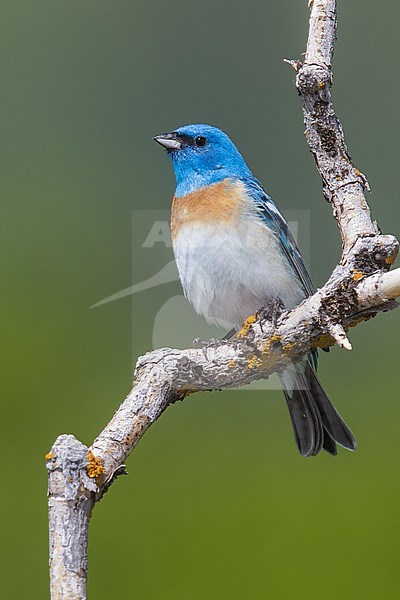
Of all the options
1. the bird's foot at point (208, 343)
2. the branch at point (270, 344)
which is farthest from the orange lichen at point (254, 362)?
the bird's foot at point (208, 343)

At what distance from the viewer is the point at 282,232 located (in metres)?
4.26

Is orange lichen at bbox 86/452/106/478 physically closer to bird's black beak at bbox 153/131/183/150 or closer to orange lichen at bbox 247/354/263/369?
orange lichen at bbox 247/354/263/369

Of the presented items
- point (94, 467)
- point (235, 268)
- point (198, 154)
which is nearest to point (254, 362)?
point (94, 467)

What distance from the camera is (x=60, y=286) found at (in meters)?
6.19

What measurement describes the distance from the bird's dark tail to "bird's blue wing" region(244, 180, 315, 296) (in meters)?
0.33

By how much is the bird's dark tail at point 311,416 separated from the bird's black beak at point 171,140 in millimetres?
1022

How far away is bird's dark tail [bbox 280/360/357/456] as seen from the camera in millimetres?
3961

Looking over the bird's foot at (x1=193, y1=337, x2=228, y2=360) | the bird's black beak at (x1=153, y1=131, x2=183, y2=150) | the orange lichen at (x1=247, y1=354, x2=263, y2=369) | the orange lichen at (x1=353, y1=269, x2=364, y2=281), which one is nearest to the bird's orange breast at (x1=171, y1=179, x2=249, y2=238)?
the bird's black beak at (x1=153, y1=131, x2=183, y2=150)

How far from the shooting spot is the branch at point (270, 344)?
8.68 feet

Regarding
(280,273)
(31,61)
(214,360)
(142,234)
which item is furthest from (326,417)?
(31,61)

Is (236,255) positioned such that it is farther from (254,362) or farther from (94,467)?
(94,467)

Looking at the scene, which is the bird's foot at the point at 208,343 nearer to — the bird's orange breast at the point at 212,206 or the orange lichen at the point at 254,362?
the orange lichen at the point at 254,362

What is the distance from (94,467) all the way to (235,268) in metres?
1.44

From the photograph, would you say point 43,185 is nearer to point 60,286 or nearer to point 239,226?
point 60,286
